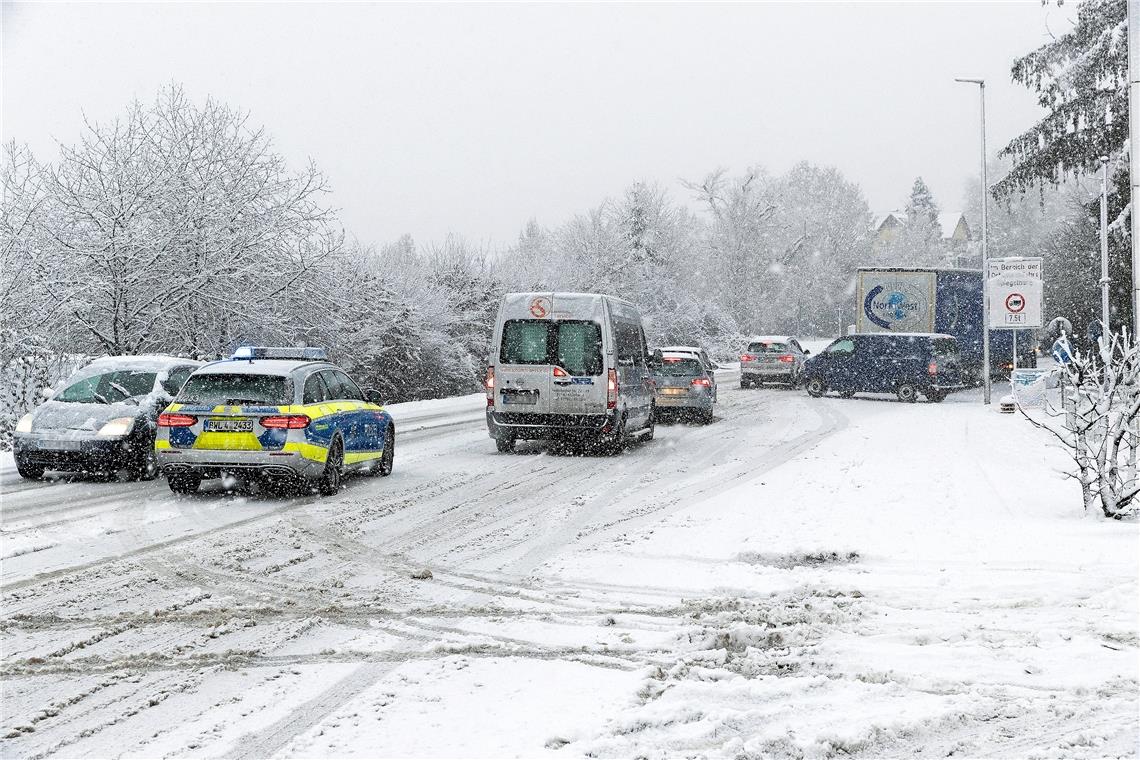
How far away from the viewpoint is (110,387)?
46.9ft

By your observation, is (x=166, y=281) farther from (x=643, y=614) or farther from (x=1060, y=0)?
(x=1060, y=0)

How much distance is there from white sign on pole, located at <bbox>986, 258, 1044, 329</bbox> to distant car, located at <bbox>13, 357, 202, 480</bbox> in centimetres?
1709

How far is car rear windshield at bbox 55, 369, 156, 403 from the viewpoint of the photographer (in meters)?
14.1

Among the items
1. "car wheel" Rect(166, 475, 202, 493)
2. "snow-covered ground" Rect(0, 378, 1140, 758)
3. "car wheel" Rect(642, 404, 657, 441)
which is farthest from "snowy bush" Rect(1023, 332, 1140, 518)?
"car wheel" Rect(642, 404, 657, 441)

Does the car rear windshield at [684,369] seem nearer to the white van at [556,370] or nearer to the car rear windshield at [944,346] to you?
the white van at [556,370]

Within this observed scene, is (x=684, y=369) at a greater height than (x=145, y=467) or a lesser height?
greater

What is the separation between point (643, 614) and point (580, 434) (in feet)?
33.3

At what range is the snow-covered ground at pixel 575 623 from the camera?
4.86m

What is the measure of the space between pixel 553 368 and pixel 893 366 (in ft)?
55.6

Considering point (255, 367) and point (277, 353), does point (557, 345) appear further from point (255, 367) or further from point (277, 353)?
point (255, 367)

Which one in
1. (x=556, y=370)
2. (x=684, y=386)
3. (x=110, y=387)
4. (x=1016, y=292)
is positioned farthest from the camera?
(x=1016, y=292)

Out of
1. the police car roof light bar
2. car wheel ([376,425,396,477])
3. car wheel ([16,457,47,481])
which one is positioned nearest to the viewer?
the police car roof light bar

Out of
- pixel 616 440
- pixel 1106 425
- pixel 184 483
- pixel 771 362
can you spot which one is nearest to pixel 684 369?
pixel 616 440

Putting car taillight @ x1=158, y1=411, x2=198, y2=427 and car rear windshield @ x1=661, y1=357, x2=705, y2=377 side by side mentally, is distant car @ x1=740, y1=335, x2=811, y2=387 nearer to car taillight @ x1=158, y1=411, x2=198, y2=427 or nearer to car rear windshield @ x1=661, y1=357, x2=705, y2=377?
car rear windshield @ x1=661, y1=357, x2=705, y2=377
